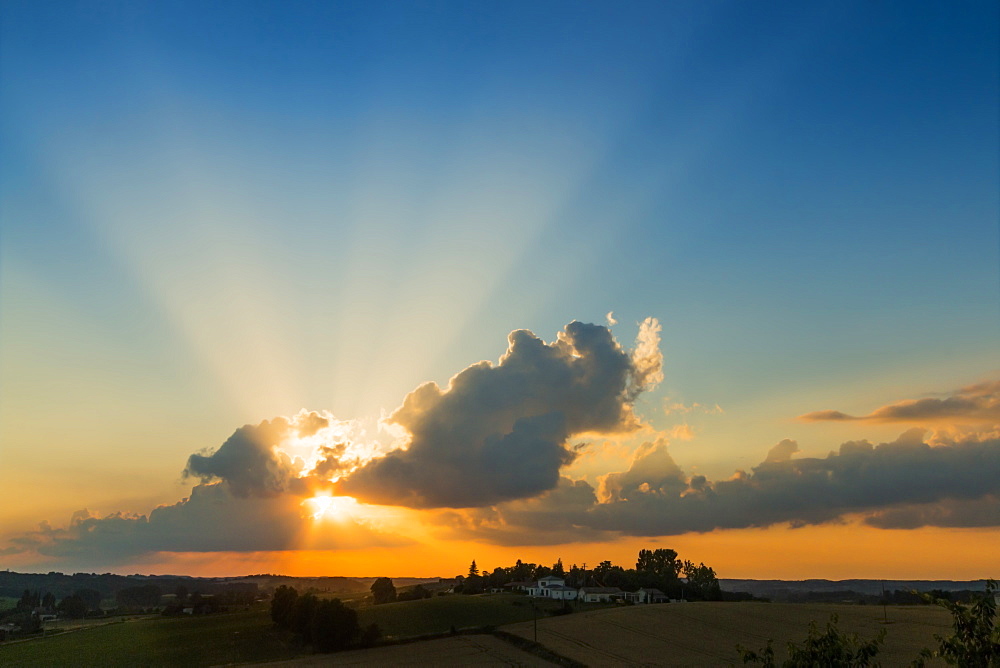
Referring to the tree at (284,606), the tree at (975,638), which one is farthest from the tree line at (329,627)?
the tree at (975,638)

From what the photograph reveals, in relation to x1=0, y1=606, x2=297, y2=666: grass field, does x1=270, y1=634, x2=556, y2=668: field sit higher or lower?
higher

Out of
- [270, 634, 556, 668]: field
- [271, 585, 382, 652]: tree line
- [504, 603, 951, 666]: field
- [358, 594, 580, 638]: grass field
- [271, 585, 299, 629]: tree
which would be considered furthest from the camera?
[358, 594, 580, 638]: grass field

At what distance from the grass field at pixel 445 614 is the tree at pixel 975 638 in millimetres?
130234

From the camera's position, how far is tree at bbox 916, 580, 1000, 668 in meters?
18.6

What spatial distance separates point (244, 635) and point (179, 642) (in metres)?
12.6

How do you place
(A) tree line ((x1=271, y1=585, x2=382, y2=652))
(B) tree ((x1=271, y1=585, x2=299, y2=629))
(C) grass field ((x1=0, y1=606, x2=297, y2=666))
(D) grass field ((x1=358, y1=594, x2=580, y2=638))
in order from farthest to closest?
(D) grass field ((x1=358, y1=594, x2=580, y2=638)), (B) tree ((x1=271, y1=585, x2=299, y2=629)), (A) tree line ((x1=271, y1=585, x2=382, y2=652)), (C) grass field ((x1=0, y1=606, x2=297, y2=666))

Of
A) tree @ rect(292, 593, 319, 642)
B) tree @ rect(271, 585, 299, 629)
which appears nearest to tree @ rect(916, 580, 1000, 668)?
tree @ rect(292, 593, 319, 642)

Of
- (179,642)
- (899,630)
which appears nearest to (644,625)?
(899,630)

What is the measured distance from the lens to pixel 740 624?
14388 cm

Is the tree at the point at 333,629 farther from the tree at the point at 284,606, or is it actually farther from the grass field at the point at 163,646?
the tree at the point at 284,606

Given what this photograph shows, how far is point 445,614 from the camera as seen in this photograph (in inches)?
6319

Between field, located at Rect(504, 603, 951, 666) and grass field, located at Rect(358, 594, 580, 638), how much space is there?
42.0ft

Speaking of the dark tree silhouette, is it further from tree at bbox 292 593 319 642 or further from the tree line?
tree at bbox 292 593 319 642

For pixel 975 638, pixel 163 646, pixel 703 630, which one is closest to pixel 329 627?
pixel 163 646
